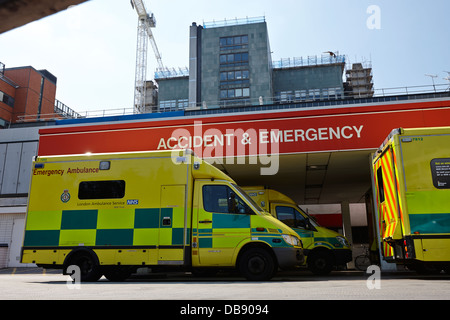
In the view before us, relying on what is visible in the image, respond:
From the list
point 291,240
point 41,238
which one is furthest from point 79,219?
point 291,240

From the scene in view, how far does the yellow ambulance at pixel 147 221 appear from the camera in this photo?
8.53m

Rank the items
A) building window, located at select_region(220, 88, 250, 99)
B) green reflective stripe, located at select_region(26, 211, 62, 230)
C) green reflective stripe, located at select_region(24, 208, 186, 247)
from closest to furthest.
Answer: green reflective stripe, located at select_region(24, 208, 186, 247) < green reflective stripe, located at select_region(26, 211, 62, 230) < building window, located at select_region(220, 88, 250, 99)

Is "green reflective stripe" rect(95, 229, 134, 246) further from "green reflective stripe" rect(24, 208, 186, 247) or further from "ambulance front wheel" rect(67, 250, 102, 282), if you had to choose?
"ambulance front wheel" rect(67, 250, 102, 282)

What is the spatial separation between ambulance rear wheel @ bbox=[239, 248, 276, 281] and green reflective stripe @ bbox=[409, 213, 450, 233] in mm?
3001

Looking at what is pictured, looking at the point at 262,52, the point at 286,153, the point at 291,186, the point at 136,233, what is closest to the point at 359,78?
the point at 262,52

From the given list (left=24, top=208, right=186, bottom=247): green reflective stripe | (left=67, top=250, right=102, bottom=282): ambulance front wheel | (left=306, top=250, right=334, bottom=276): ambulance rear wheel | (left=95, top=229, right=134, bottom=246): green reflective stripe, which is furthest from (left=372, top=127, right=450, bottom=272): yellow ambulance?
(left=67, top=250, right=102, bottom=282): ambulance front wheel

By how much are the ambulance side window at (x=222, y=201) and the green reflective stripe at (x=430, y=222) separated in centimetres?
338

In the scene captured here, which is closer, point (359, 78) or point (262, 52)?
point (262, 52)

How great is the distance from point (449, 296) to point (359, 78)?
73.3 metres

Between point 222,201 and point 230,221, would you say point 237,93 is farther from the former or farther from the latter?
point 230,221

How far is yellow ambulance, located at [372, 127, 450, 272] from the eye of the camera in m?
7.57

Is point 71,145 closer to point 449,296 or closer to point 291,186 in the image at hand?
point 291,186

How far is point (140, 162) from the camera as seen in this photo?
9148mm
